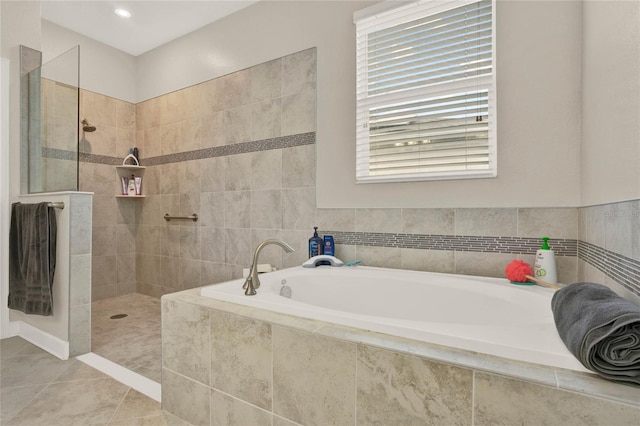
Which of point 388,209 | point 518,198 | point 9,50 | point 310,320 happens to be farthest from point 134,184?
point 518,198

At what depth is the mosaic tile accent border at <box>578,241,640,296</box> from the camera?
919 millimetres

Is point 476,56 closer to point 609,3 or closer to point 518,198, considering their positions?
point 609,3

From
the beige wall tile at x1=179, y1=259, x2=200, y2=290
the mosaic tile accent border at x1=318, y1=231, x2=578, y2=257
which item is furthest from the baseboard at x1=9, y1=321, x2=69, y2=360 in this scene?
the mosaic tile accent border at x1=318, y1=231, x2=578, y2=257

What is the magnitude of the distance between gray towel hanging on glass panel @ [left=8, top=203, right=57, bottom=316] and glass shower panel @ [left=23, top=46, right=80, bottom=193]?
8.8 inches

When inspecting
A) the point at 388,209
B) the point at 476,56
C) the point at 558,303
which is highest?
the point at 476,56

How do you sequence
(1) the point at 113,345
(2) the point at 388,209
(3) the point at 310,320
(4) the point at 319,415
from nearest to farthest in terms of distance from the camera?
(4) the point at 319,415, (3) the point at 310,320, (2) the point at 388,209, (1) the point at 113,345

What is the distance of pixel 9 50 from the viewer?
2494mm

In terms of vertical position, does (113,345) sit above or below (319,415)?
below

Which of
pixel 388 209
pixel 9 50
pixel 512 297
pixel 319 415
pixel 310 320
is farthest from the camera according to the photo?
pixel 9 50

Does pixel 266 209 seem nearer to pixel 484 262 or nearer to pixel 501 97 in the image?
pixel 484 262

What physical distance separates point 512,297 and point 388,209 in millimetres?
896

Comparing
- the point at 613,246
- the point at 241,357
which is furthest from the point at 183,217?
the point at 613,246

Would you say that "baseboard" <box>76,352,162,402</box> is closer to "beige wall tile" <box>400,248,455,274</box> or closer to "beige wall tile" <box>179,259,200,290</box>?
"beige wall tile" <box>179,259,200,290</box>

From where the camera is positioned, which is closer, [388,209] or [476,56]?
[476,56]
